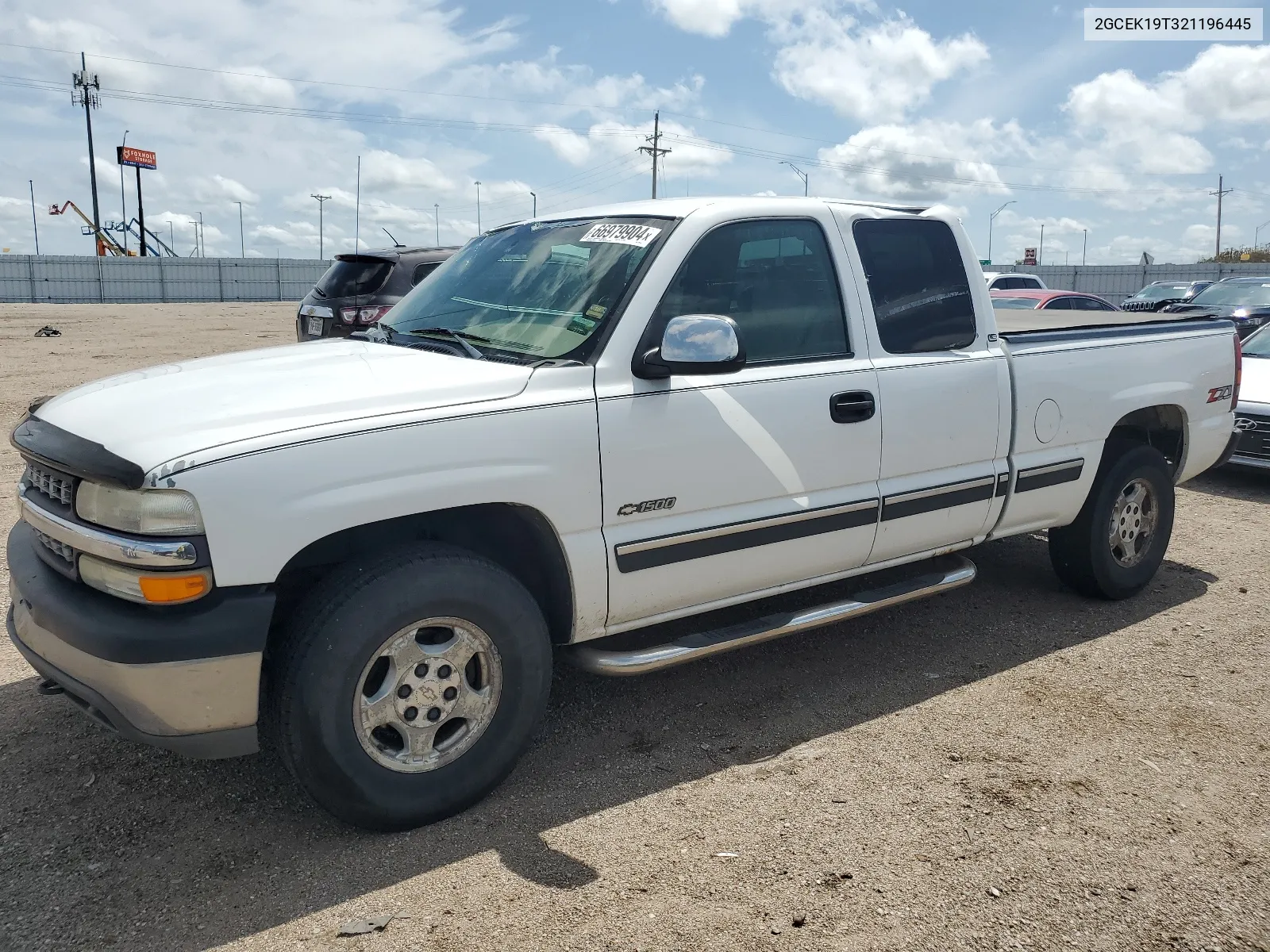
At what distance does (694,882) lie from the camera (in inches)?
115

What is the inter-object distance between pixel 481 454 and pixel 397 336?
3.75ft

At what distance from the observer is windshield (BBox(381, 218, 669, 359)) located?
356 centimetres

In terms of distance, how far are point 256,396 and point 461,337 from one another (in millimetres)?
882

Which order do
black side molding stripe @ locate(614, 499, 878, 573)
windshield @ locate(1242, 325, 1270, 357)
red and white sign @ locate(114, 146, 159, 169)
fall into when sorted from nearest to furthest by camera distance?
black side molding stripe @ locate(614, 499, 878, 573)
windshield @ locate(1242, 325, 1270, 357)
red and white sign @ locate(114, 146, 159, 169)

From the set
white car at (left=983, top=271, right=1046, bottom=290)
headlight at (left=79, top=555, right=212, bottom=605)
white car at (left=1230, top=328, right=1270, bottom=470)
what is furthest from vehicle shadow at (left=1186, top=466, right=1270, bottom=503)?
white car at (left=983, top=271, right=1046, bottom=290)

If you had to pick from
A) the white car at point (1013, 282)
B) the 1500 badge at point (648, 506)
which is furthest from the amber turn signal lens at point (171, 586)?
the white car at point (1013, 282)

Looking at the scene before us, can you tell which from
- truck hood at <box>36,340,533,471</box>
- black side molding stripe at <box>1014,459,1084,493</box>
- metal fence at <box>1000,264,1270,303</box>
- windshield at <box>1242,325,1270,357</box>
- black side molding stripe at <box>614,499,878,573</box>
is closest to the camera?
truck hood at <box>36,340,533,471</box>

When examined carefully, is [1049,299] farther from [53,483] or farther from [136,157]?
[136,157]

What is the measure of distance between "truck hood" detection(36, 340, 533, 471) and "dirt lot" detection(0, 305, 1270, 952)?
1.23 m

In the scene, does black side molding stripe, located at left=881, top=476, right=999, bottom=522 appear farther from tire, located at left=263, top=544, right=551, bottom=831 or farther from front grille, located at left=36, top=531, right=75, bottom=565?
front grille, located at left=36, top=531, right=75, bottom=565

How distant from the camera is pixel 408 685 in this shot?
307 cm

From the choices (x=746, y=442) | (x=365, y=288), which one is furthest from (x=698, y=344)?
(x=365, y=288)

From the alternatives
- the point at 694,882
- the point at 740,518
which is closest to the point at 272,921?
the point at 694,882

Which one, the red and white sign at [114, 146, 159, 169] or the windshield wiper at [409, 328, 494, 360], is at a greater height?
the red and white sign at [114, 146, 159, 169]
